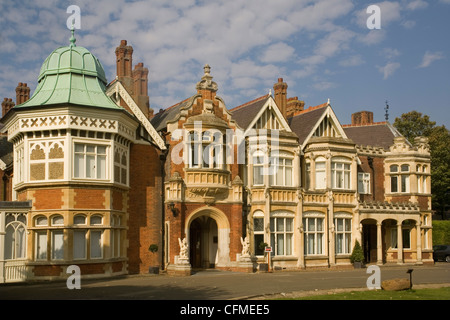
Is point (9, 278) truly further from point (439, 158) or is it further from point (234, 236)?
point (439, 158)

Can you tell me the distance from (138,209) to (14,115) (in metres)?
7.70

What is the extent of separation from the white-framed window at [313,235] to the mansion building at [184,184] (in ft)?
0.20

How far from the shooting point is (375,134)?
4438 cm

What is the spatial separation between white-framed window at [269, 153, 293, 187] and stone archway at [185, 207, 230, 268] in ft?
13.8

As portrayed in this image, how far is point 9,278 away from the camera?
81.4ft

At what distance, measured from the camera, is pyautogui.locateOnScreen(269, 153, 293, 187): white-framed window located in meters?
33.0

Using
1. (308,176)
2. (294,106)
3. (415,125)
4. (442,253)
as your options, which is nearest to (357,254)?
(308,176)

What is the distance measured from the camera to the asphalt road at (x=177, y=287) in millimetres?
18672

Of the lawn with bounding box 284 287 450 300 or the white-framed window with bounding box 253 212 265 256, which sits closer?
the lawn with bounding box 284 287 450 300

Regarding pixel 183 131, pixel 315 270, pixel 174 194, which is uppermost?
pixel 183 131

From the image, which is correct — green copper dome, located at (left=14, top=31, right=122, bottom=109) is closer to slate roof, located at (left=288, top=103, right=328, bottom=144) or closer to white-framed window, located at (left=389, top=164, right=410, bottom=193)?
slate roof, located at (left=288, top=103, right=328, bottom=144)

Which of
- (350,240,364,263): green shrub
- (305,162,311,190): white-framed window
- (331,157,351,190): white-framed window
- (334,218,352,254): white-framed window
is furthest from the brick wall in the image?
(350,240,364,263): green shrub

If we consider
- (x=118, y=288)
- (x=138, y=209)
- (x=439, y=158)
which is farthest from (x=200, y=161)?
(x=439, y=158)

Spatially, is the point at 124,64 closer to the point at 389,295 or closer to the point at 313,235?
the point at 313,235
